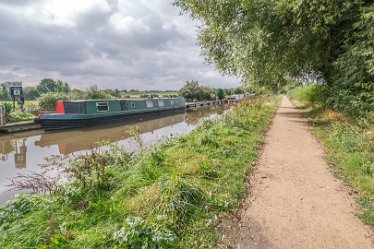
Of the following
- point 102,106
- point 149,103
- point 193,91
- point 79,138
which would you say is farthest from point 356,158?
point 193,91

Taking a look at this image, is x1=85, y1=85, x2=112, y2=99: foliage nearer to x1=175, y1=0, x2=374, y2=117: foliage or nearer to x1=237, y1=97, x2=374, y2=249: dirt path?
x1=175, y1=0, x2=374, y2=117: foliage

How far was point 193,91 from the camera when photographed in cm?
4181

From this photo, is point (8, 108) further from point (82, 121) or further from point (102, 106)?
point (102, 106)

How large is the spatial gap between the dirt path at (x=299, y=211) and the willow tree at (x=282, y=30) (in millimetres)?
5551

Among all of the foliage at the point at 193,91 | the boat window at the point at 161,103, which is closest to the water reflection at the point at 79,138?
the boat window at the point at 161,103

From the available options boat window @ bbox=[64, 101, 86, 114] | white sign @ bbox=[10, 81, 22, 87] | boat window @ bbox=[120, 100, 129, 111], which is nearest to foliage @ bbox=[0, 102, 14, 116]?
white sign @ bbox=[10, 81, 22, 87]

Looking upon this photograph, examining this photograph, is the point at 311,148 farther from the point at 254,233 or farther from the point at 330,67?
the point at 330,67

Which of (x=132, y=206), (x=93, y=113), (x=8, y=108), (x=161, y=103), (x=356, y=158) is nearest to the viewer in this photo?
(x=132, y=206)

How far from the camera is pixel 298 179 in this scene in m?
4.40

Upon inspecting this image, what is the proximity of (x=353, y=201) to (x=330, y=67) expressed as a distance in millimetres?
8871

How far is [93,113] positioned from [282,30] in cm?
1157

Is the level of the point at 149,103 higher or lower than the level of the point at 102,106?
higher

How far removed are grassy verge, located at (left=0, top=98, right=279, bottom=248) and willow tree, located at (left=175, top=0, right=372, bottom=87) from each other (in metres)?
6.13

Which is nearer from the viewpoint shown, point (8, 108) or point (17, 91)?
point (8, 108)
